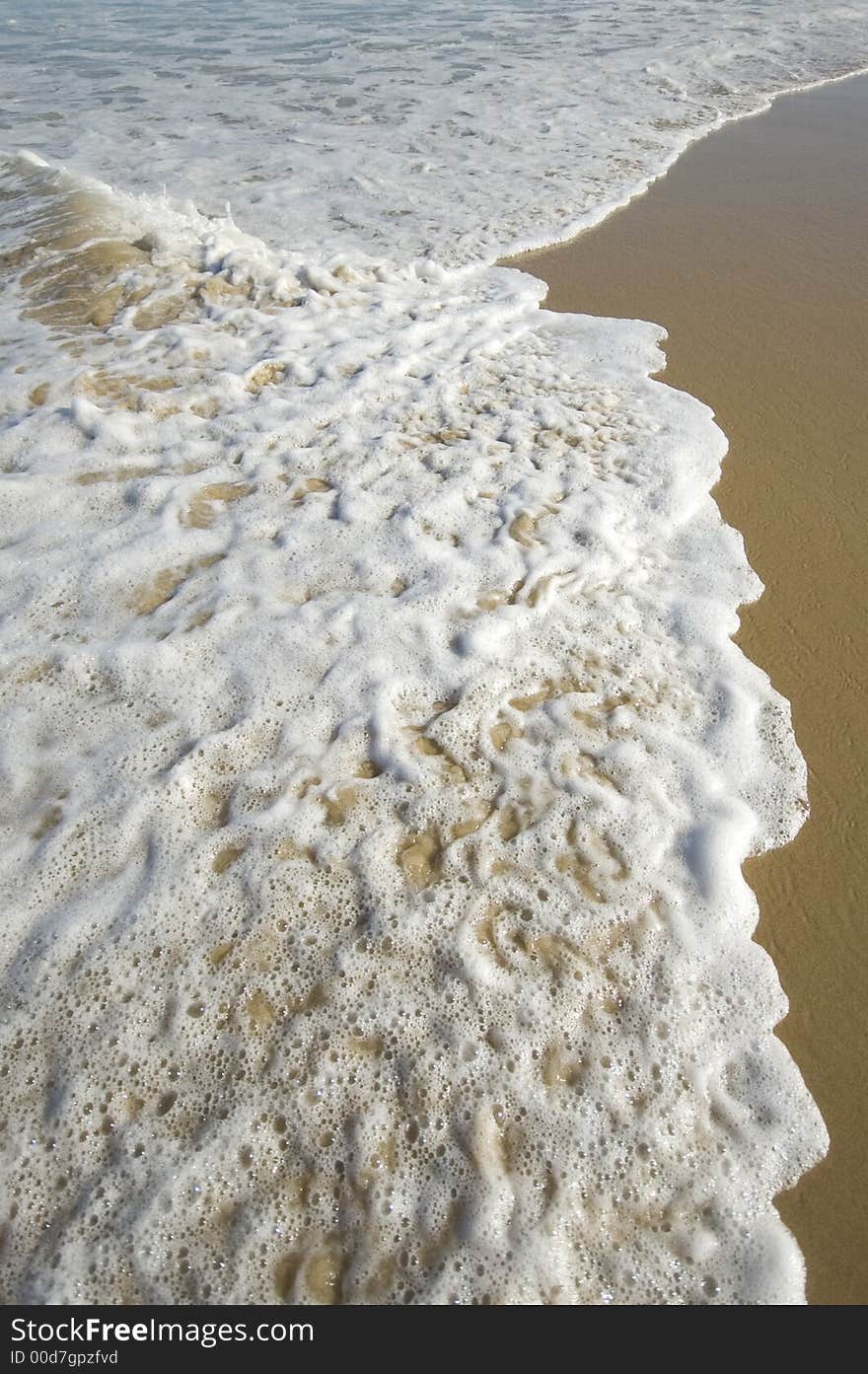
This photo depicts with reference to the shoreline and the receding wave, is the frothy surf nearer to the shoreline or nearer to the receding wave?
the receding wave

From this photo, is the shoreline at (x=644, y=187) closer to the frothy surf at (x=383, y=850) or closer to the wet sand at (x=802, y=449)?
the wet sand at (x=802, y=449)

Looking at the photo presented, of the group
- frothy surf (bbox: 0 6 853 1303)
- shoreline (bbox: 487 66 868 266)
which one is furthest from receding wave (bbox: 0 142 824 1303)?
shoreline (bbox: 487 66 868 266)

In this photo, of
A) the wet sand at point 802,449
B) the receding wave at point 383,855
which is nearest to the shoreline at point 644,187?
the wet sand at point 802,449

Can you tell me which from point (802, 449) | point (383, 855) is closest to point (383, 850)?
point (383, 855)
